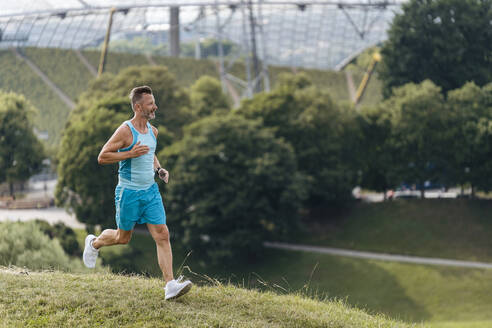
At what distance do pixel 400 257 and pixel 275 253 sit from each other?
959 centimetres

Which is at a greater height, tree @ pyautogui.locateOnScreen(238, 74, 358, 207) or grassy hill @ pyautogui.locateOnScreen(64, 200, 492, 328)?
tree @ pyautogui.locateOnScreen(238, 74, 358, 207)

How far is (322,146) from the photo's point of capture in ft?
180

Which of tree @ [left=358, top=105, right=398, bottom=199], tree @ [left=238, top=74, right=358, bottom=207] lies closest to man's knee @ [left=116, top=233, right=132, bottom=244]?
tree @ [left=238, top=74, right=358, bottom=207]

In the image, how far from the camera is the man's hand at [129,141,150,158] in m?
9.45

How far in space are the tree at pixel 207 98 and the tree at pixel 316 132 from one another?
10567 mm

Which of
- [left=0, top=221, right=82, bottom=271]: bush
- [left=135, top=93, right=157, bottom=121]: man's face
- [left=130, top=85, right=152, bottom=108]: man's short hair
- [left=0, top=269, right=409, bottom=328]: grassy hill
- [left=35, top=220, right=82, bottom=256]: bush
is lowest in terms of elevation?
[left=35, top=220, right=82, bottom=256]: bush

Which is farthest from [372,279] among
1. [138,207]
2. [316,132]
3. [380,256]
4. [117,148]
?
[117,148]

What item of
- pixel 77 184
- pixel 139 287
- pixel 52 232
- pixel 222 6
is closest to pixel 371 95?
pixel 222 6

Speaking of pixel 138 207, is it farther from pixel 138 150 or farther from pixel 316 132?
pixel 316 132

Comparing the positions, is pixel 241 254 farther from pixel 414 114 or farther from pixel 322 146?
pixel 414 114

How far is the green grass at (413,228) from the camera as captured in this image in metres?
48.3

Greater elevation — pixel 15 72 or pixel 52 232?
pixel 15 72

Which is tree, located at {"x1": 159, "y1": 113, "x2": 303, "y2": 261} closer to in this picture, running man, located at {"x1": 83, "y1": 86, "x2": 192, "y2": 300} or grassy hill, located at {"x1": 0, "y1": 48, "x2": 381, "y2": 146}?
grassy hill, located at {"x1": 0, "y1": 48, "x2": 381, "y2": 146}

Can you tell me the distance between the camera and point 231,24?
126750 mm
